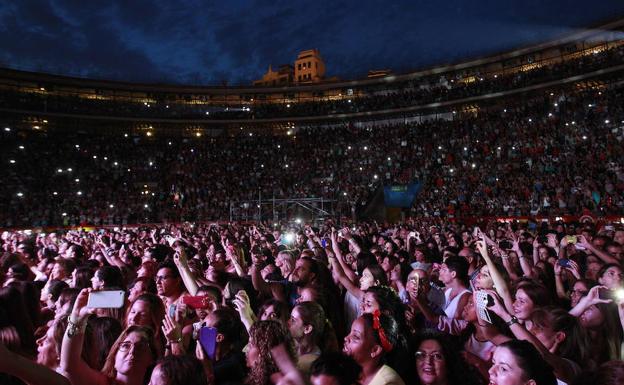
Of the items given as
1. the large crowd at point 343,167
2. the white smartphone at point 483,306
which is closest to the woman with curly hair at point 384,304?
the white smartphone at point 483,306

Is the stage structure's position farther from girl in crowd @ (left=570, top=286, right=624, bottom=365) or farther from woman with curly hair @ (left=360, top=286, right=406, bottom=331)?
girl in crowd @ (left=570, top=286, right=624, bottom=365)

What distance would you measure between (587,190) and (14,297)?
23.4m

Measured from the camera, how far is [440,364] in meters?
2.99

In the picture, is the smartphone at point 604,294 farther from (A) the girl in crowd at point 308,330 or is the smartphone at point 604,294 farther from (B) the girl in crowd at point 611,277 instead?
(A) the girl in crowd at point 308,330

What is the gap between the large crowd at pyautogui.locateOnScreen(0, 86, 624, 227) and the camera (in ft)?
81.3

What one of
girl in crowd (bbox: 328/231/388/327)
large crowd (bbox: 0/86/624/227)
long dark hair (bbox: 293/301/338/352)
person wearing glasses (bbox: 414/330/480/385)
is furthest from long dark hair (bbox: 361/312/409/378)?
large crowd (bbox: 0/86/624/227)

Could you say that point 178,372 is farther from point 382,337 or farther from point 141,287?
point 141,287

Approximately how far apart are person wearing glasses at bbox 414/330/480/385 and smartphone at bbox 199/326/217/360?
1541mm

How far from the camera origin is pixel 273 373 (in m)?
2.82

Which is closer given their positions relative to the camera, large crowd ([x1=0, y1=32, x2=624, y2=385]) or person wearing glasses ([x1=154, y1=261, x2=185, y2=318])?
large crowd ([x1=0, y1=32, x2=624, y2=385])

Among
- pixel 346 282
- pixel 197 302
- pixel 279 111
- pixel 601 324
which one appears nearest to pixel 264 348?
pixel 197 302

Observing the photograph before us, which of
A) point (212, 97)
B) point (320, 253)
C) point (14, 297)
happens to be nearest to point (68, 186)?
point (212, 97)

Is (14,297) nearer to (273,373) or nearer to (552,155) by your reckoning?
(273,373)

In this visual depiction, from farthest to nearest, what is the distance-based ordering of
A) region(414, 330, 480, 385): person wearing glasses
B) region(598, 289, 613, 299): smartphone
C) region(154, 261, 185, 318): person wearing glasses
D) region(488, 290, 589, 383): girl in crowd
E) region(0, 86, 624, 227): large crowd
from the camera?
region(0, 86, 624, 227): large crowd, region(154, 261, 185, 318): person wearing glasses, region(598, 289, 613, 299): smartphone, region(488, 290, 589, 383): girl in crowd, region(414, 330, 480, 385): person wearing glasses
